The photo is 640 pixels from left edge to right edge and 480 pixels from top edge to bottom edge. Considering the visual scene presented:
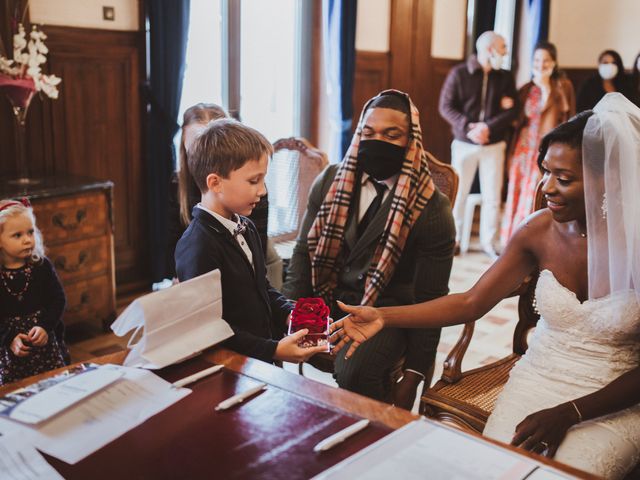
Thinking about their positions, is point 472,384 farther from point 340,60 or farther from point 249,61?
point 340,60

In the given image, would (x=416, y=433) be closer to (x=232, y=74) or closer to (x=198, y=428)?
(x=198, y=428)

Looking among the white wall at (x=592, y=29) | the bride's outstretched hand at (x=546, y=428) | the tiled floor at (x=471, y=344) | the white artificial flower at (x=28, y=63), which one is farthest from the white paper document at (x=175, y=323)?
the white wall at (x=592, y=29)

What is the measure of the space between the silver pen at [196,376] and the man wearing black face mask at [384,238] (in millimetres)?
936

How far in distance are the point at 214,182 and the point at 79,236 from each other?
75.7 inches

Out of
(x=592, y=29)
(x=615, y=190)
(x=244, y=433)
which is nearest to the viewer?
(x=244, y=433)

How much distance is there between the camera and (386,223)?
2410 mm

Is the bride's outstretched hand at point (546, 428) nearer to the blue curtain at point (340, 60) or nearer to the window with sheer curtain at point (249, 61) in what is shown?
the window with sheer curtain at point (249, 61)

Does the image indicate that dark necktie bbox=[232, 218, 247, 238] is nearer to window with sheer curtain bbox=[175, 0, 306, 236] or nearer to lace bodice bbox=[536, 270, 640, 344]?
lace bodice bbox=[536, 270, 640, 344]

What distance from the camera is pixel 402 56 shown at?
21.9 feet

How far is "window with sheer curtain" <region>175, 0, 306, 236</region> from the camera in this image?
4.81 m

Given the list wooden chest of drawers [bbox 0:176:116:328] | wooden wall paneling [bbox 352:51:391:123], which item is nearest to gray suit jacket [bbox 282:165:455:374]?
wooden chest of drawers [bbox 0:176:116:328]

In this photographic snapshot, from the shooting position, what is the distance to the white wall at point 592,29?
27.6ft

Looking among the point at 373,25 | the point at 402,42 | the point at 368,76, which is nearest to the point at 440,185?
the point at 368,76

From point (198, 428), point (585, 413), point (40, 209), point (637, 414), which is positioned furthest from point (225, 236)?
point (40, 209)
